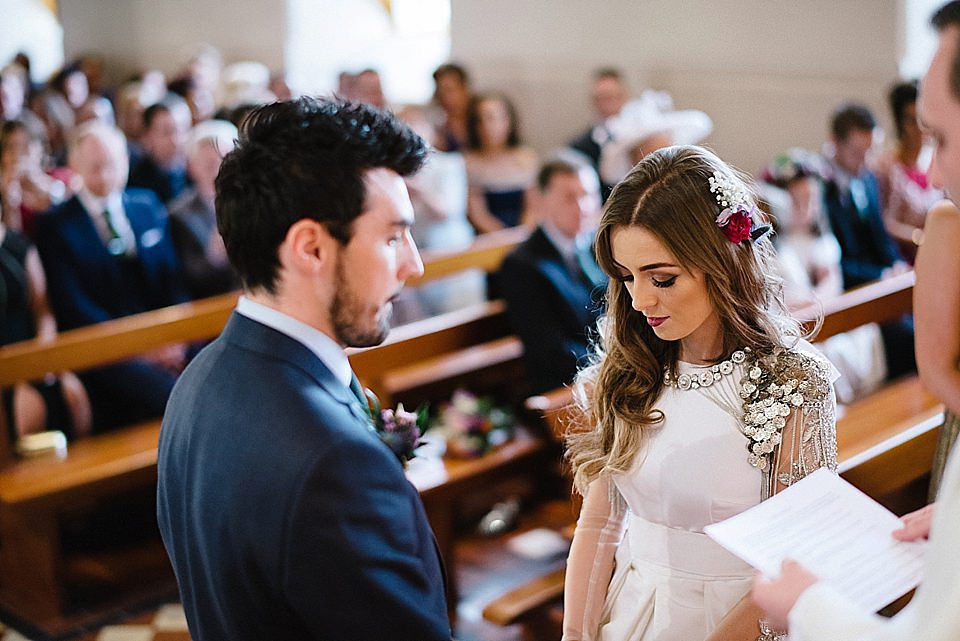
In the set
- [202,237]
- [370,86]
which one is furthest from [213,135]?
[370,86]

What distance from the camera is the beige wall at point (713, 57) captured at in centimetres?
754

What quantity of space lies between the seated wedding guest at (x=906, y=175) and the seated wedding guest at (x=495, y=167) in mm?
2400

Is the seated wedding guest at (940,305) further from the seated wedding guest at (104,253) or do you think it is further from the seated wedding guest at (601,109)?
the seated wedding guest at (601,109)

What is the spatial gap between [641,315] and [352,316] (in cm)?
87

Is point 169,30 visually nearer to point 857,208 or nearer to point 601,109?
point 601,109

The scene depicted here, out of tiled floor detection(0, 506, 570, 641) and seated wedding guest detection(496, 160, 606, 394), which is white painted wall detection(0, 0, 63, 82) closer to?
seated wedding guest detection(496, 160, 606, 394)

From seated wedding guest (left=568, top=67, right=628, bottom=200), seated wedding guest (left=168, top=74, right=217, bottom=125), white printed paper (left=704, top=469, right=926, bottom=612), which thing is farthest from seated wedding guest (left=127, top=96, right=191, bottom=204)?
white printed paper (left=704, top=469, right=926, bottom=612)

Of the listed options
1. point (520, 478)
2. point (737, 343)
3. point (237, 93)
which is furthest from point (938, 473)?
point (237, 93)

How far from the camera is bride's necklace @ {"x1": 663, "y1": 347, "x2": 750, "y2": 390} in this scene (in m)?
2.15

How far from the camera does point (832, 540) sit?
1.73 m

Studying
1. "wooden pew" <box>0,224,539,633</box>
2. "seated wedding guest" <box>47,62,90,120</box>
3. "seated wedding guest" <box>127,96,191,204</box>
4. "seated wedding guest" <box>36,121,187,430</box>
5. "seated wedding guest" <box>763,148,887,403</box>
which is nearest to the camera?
"wooden pew" <box>0,224,539,633</box>

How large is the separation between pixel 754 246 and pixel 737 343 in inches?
7.8

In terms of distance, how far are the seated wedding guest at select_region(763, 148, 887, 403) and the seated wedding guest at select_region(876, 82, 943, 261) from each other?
91cm

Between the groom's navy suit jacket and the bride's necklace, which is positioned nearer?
the groom's navy suit jacket
